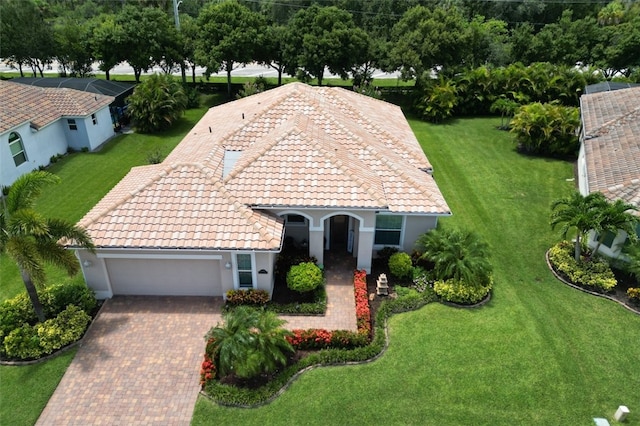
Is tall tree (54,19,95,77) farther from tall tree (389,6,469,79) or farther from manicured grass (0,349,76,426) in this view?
manicured grass (0,349,76,426)

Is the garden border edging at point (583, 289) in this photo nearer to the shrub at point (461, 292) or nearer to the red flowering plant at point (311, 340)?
the shrub at point (461, 292)

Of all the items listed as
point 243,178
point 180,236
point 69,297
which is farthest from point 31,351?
point 243,178

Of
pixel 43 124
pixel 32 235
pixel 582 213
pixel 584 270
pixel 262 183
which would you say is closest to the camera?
pixel 32 235

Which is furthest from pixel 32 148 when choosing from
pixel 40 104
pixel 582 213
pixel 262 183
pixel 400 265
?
pixel 582 213

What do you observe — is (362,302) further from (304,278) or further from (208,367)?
(208,367)

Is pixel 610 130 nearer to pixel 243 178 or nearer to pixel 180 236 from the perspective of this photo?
pixel 243 178

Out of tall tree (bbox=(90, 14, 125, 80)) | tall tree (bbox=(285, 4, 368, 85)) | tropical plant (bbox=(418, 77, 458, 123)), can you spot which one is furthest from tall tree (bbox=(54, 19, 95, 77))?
tropical plant (bbox=(418, 77, 458, 123))
